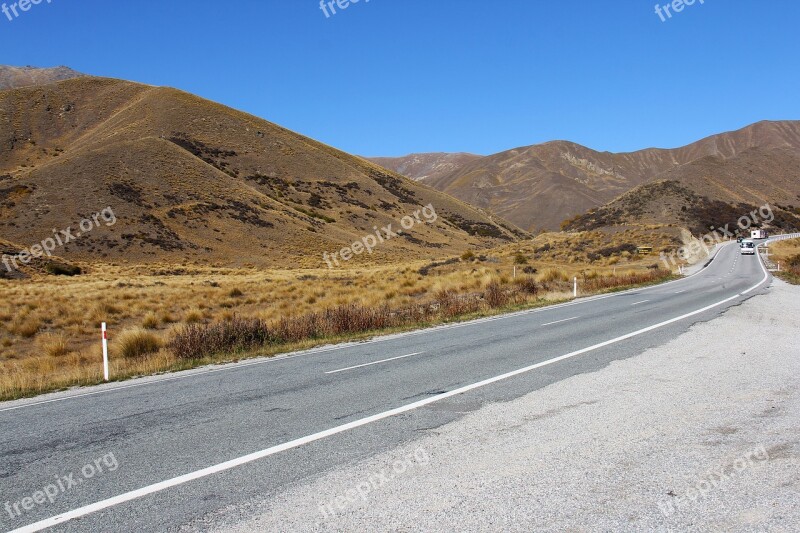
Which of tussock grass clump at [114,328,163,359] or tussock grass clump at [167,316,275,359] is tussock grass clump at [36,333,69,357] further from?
tussock grass clump at [167,316,275,359]

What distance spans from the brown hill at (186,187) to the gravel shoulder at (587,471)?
6054cm

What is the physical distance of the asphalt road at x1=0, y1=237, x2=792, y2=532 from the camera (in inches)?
178

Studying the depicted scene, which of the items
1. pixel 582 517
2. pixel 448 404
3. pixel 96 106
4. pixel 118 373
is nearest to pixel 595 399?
pixel 448 404

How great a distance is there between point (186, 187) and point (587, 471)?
259ft

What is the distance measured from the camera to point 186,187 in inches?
3029

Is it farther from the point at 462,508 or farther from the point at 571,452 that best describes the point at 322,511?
the point at 571,452

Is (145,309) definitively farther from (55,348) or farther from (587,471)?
(587,471)

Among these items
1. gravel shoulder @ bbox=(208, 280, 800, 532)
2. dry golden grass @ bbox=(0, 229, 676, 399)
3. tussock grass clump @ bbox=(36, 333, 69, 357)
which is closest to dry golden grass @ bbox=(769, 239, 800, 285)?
dry golden grass @ bbox=(0, 229, 676, 399)

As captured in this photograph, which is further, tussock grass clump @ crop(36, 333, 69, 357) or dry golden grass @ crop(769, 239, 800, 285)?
dry golden grass @ crop(769, 239, 800, 285)

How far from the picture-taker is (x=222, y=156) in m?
93.9

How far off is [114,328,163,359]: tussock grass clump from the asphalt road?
429 centimetres

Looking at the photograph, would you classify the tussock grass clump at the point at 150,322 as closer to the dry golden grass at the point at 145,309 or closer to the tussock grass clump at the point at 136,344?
the dry golden grass at the point at 145,309

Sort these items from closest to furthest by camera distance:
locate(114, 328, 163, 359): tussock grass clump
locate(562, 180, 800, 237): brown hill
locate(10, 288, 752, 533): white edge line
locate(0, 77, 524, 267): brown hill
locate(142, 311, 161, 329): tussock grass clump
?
locate(10, 288, 752, 533): white edge line, locate(114, 328, 163, 359): tussock grass clump, locate(142, 311, 161, 329): tussock grass clump, locate(0, 77, 524, 267): brown hill, locate(562, 180, 800, 237): brown hill

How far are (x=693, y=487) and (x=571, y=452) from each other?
1049 mm
